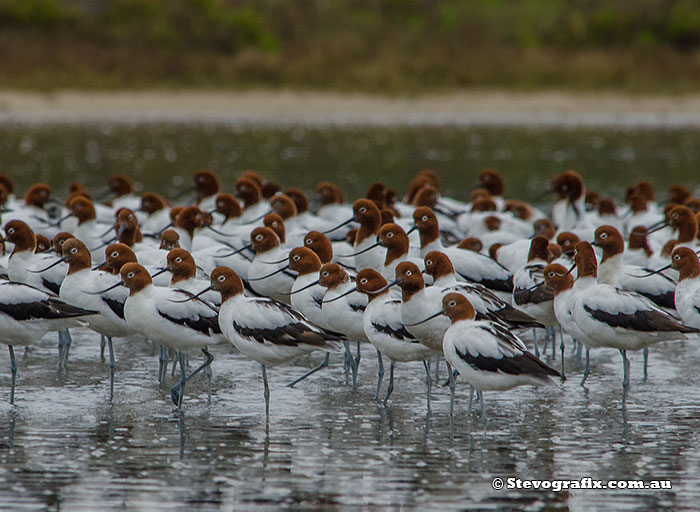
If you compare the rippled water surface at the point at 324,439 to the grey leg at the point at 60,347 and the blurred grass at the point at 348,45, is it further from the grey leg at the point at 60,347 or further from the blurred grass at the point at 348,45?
the blurred grass at the point at 348,45

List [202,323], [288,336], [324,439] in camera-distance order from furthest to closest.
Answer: [202,323] < [288,336] < [324,439]

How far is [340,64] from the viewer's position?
4772cm

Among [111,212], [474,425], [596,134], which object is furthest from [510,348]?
[596,134]

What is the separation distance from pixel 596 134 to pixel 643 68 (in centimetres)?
882

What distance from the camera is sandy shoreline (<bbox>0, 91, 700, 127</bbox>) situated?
139ft

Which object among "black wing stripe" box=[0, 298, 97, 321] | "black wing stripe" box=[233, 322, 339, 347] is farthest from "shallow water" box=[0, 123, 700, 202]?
"black wing stripe" box=[233, 322, 339, 347]

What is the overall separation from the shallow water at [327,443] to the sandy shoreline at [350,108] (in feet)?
106

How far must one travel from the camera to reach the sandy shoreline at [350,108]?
42469 millimetres

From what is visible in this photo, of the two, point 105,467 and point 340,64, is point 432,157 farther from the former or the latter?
point 105,467

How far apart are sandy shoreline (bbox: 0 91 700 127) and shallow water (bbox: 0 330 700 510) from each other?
106 ft

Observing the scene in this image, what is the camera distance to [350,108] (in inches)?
1740

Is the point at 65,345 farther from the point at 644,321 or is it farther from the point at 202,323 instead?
the point at 644,321

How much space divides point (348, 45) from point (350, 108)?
6.91m

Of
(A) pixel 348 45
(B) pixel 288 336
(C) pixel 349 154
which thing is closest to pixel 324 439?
(B) pixel 288 336
